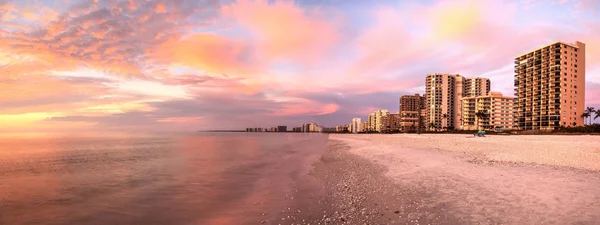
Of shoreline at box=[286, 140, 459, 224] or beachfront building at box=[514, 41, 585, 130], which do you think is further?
beachfront building at box=[514, 41, 585, 130]

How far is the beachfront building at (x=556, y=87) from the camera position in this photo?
4872 inches

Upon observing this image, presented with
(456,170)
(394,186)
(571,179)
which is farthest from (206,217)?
(571,179)

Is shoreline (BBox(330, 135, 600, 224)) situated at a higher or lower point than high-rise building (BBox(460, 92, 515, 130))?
lower

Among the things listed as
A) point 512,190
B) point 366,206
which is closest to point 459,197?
point 512,190

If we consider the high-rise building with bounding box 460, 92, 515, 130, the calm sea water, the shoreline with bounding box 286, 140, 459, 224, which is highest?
the high-rise building with bounding box 460, 92, 515, 130

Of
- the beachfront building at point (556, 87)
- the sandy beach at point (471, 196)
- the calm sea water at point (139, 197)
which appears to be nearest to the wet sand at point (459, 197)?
the sandy beach at point (471, 196)

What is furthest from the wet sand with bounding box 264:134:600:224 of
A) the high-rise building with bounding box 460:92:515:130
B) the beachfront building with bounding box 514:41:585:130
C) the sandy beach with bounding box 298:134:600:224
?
the high-rise building with bounding box 460:92:515:130

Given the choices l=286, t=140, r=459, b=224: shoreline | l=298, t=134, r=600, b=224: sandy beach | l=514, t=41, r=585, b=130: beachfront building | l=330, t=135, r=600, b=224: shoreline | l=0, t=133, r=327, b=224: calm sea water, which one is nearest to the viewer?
l=330, t=135, r=600, b=224: shoreline

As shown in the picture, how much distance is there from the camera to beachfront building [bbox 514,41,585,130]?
124 meters

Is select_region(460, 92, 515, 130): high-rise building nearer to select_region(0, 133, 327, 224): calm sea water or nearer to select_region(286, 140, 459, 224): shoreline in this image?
select_region(286, 140, 459, 224): shoreline

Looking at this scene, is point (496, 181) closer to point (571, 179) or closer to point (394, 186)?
point (571, 179)

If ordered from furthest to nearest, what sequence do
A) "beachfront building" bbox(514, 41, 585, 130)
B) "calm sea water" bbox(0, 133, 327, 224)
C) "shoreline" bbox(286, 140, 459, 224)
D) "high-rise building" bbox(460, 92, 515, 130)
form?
"high-rise building" bbox(460, 92, 515, 130) → "beachfront building" bbox(514, 41, 585, 130) → "calm sea water" bbox(0, 133, 327, 224) → "shoreline" bbox(286, 140, 459, 224)

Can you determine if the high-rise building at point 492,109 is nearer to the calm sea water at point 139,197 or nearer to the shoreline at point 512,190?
the shoreline at point 512,190

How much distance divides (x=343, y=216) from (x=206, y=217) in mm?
5635
